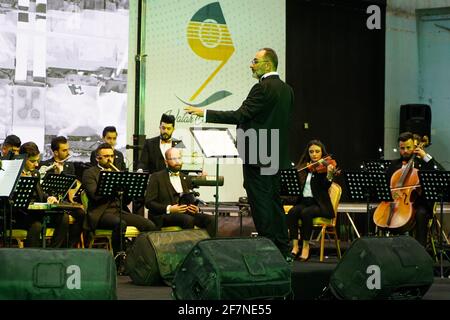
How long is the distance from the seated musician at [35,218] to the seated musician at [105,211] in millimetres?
335

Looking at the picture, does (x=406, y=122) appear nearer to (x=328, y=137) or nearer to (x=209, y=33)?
(x=328, y=137)

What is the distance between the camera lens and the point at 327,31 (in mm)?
14805

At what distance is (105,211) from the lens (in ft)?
30.9

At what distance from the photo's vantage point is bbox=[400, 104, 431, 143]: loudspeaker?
14469 millimetres

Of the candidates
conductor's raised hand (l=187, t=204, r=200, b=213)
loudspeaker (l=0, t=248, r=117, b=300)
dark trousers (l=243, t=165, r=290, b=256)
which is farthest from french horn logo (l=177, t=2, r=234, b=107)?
loudspeaker (l=0, t=248, r=117, b=300)

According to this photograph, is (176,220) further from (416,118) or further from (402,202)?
(416,118)

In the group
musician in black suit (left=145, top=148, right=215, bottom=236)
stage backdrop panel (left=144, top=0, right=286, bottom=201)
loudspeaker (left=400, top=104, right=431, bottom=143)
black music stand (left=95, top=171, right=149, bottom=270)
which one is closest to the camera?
black music stand (left=95, top=171, right=149, bottom=270)

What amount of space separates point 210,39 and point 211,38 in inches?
1.1

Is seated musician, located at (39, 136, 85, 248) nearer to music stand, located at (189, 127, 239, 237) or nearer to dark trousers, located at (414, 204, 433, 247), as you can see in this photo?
music stand, located at (189, 127, 239, 237)

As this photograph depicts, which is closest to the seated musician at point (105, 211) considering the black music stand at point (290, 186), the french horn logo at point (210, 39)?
the black music stand at point (290, 186)

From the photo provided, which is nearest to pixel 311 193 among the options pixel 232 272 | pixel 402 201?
pixel 402 201

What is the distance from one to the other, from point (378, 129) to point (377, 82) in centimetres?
80

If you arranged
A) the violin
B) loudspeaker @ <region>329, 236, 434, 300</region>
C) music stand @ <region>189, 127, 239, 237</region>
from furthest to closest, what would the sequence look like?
the violin, music stand @ <region>189, 127, 239, 237</region>, loudspeaker @ <region>329, 236, 434, 300</region>

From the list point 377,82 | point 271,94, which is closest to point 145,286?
point 271,94
